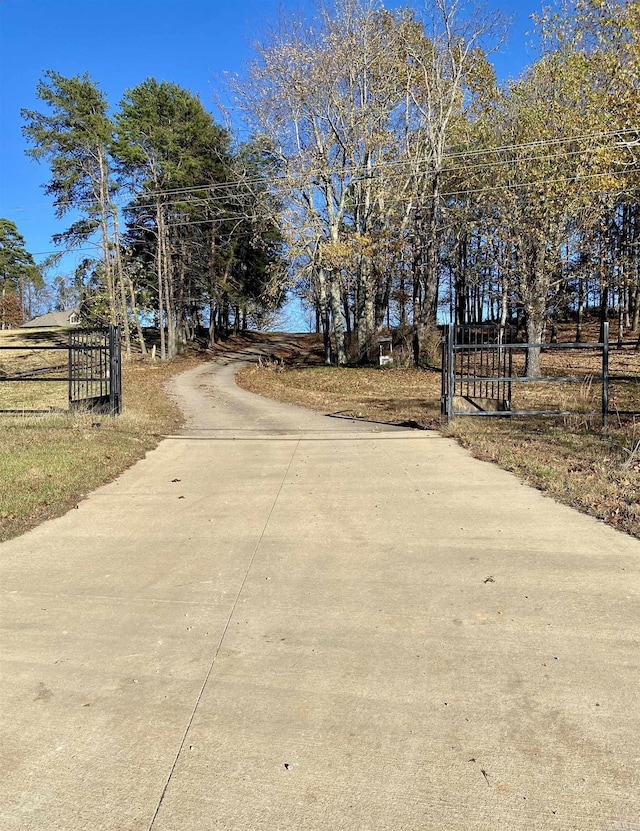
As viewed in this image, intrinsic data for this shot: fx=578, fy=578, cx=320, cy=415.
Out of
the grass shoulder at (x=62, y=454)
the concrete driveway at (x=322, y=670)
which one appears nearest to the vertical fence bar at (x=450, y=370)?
the concrete driveway at (x=322, y=670)

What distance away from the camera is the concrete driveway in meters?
2.14

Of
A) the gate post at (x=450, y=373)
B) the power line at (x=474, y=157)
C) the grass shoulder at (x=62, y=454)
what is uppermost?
the power line at (x=474, y=157)

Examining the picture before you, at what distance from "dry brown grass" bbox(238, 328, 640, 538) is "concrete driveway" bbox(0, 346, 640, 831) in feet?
2.87

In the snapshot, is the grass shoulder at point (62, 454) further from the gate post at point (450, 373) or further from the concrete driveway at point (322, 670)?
the gate post at point (450, 373)

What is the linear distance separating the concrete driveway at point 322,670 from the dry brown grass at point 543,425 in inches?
34.4

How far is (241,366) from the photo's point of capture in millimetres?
33375

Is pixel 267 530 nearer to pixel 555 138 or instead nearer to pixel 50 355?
pixel 555 138

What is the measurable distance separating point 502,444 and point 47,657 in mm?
7384

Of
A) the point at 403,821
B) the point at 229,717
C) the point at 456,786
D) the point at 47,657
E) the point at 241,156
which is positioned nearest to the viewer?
the point at 403,821

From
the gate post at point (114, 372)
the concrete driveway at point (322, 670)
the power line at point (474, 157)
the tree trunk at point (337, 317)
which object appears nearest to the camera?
the concrete driveway at point (322, 670)

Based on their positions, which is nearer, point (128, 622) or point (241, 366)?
point (128, 622)

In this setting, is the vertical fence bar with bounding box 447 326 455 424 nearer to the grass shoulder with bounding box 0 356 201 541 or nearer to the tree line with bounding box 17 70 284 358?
the grass shoulder with bounding box 0 356 201 541

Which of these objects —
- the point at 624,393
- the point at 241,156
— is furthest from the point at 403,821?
the point at 241,156

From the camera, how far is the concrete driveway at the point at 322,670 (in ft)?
7.02
